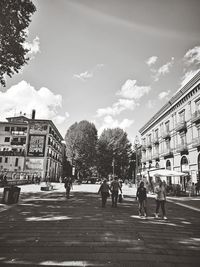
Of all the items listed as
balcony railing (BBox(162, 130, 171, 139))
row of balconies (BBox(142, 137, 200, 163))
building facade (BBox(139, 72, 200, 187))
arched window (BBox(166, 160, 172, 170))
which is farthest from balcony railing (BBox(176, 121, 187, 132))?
arched window (BBox(166, 160, 172, 170))

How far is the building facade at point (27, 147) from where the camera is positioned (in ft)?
→ 155

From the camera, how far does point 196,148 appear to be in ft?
80.9

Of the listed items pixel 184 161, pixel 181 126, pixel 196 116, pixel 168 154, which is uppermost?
pixel 196 116

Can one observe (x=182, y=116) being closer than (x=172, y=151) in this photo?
Yes

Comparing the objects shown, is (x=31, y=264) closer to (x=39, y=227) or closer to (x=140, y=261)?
(x=140, y=261)

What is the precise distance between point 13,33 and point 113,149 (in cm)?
3962

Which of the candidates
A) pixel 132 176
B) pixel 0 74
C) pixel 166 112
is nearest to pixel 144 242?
pixel 0 74

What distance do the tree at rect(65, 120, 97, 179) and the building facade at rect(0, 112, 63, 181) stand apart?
525cm

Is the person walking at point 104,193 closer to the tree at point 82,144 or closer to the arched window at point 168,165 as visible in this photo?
the arched window at point 168,165

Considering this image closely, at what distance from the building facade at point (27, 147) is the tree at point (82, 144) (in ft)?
17.2

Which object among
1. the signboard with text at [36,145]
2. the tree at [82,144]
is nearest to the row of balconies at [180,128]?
the tree at [82,144]

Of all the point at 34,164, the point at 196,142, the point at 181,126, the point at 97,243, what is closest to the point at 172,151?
the point at 181,126

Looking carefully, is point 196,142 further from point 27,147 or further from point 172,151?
point 27,147

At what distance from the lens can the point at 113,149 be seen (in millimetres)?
49938
